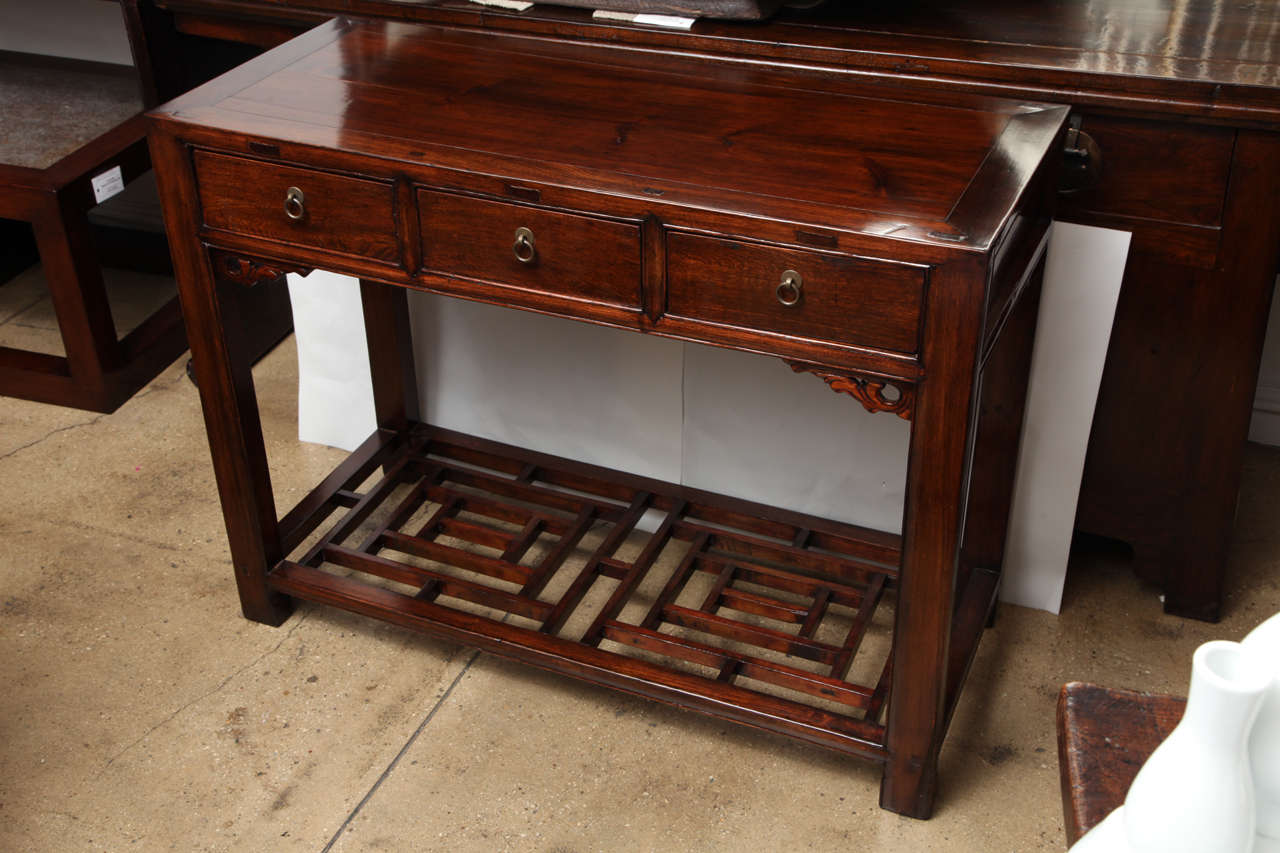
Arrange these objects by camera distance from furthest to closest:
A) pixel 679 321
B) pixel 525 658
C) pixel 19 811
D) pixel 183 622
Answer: pixel 183 622, pixel 525 658, pixel 19 811, pixel 679 321

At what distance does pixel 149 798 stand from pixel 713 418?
1.14m

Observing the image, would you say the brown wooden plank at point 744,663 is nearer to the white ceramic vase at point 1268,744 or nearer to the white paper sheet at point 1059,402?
the white paper sheet at point 1059,402

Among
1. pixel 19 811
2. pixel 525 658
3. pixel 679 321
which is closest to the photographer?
pixel 679 321

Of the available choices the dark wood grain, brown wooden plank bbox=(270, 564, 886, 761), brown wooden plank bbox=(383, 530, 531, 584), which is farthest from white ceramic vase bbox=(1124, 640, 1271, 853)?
brown wooden plank bbox=(383, 530, 531, 584)

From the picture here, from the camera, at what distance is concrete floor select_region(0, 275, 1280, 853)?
194 centimetres

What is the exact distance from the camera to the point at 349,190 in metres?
1.80

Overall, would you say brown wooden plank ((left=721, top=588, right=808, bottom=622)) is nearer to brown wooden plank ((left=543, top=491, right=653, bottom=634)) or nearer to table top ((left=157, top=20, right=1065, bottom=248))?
brown wooden plank ((left=543, top=491, right=653, bottom=634))

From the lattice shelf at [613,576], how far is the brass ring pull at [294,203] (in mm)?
691

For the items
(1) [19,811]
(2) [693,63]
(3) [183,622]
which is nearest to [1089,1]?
(2) [693,63]

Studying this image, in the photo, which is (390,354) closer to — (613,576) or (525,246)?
(613,576)

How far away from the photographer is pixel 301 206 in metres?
1.84

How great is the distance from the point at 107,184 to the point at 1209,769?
2593 millimetres

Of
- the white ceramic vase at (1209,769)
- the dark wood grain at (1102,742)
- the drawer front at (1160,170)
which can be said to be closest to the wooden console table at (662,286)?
the drawer front at (1160,170)

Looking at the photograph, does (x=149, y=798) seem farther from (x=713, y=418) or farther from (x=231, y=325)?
(x=713, y=418)
